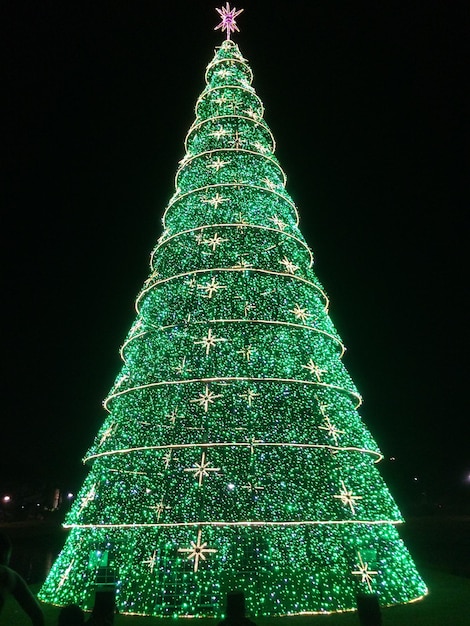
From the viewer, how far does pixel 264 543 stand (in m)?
7.85

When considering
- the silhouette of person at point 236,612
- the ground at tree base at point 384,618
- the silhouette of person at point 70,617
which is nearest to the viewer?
the silhouette of person at point 70,617

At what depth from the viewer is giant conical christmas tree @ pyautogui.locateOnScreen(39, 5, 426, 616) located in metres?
7.38

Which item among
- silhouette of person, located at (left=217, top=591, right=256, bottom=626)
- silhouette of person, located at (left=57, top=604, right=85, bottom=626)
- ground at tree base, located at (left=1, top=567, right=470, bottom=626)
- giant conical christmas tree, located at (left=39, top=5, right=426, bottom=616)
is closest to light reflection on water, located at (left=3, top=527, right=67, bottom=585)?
ground at tree base, located at (left=1, top=567, right=470, bottom=626)

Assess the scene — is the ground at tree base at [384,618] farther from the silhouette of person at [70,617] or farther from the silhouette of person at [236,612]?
the silhouette of person at [70,617]

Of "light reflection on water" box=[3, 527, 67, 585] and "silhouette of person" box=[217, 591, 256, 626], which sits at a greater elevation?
"light reflection on water" box=[3, 527, 67, 585]

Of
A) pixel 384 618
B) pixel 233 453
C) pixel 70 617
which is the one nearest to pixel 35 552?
pixel 233 453

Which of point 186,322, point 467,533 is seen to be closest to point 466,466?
point 467,533

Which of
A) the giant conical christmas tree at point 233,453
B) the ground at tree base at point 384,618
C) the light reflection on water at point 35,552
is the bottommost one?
the ground at tree base at point 384,618

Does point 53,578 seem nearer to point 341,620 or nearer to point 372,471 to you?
point 341,620

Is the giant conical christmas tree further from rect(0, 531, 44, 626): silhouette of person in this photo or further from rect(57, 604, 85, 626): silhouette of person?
rect(0, 531, 44, 626): silhouette of person

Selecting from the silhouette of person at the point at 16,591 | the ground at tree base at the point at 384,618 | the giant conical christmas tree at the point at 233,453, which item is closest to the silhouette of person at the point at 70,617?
the silhouette of person at the point at 16,591

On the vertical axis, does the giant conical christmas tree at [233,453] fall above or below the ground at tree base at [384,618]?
above

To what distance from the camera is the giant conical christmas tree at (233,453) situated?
738 cm

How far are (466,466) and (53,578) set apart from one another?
3156cm
